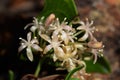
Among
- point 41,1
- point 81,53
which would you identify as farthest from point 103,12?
point 81,53

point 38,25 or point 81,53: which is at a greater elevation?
point 38,25

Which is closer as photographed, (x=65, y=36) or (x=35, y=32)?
(x=65, y=36)

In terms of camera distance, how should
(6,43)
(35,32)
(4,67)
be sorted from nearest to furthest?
(35,32) → (4,67) → (6,43)

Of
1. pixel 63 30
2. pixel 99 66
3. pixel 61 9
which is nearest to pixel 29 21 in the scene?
pixel 99 66

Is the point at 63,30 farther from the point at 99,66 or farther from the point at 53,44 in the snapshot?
the point at 99,66

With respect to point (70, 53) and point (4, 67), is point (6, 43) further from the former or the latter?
point (70, 53)

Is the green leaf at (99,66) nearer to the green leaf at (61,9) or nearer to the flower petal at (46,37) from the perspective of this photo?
the green leaf at (61,9)

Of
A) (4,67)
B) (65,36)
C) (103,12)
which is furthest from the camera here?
(103,12)
